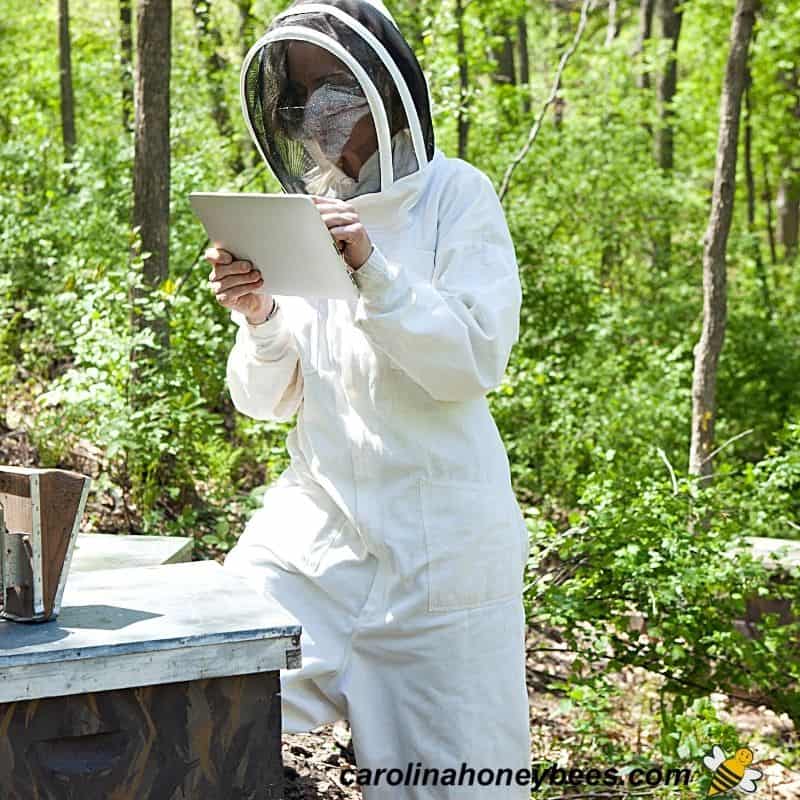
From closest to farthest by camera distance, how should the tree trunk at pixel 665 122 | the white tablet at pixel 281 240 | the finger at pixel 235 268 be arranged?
the white tablet at pixel 281 240 → the finger at pixel 235 268 → the tree trunk at pixel 665 122

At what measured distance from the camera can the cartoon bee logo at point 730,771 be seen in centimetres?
318

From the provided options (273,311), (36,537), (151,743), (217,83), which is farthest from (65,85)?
(151,743)

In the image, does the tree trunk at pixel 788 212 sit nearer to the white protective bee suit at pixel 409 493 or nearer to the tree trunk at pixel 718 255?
the tree trunk at pixel 718 255

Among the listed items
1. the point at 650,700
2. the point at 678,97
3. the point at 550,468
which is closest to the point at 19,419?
the point at 550,468

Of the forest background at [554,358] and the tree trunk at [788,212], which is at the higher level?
the tree trunk at [788,212]

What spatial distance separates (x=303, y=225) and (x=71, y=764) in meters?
1.00

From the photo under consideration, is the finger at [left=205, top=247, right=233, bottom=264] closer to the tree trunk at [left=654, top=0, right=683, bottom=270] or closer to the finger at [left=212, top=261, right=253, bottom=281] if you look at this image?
the finger at [left=212, top=261, right=253, bottom=281]

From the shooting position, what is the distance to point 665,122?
11.7 m

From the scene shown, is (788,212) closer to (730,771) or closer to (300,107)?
(730,771)

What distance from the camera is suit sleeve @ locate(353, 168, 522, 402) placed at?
2242mm

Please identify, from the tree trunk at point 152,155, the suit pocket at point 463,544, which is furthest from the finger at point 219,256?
the tree trunk at point 152,155

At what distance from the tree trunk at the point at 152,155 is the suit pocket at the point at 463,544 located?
9.58ft

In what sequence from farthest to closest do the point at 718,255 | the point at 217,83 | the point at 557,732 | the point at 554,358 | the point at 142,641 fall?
the point at 217,83 → the point at 554,358 → the point at 718,255 → the point at 557,732 → the point at 142,641

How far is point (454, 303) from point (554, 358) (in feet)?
13.4
